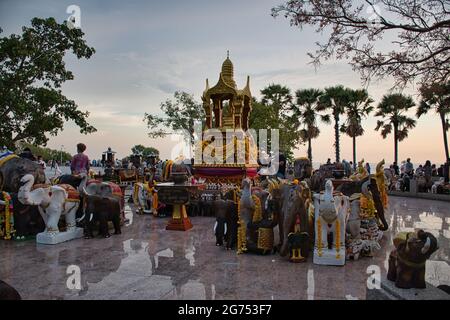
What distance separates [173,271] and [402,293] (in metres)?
3.27

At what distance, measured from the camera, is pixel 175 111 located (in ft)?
108

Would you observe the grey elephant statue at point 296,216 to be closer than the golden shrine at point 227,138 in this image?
Yes

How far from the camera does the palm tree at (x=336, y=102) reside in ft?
101

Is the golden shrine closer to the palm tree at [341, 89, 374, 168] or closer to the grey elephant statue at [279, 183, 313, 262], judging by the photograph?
the grey elephant statue at [279, 183, 313, 262]

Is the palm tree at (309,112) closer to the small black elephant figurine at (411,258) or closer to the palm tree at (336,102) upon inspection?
the palm tree at (336,102)

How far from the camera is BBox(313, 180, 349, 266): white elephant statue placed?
5887mm

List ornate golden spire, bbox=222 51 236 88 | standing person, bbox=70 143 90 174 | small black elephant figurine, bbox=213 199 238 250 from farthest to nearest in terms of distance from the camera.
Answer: ornate golden spire, bbox=222 51 236 88 < standing person, bbox=70 143 90 174 < small black elephant figurine, bbox=213 199 238 250

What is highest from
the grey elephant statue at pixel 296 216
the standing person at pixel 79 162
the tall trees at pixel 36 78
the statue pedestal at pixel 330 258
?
the tall trees at pixel 36 78

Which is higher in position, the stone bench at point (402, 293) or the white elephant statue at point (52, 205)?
the white elephant statue at point (52, 205)

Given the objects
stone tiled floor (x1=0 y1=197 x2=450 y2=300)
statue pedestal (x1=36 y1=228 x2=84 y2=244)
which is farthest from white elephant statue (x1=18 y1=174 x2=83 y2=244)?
stone tiled floor (x1=0 y1=197 x2=450 y2=300)

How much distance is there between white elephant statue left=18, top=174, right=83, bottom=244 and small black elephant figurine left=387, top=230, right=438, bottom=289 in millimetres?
6512

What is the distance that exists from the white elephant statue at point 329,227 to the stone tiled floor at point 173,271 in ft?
0.69

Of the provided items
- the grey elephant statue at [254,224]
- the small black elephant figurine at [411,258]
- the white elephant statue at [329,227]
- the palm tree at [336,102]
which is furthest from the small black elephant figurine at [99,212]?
the palm tree at [336,102]

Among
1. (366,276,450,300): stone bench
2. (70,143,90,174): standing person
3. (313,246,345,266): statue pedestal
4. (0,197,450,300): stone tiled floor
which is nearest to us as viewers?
(366,276,450,300): stone bench
